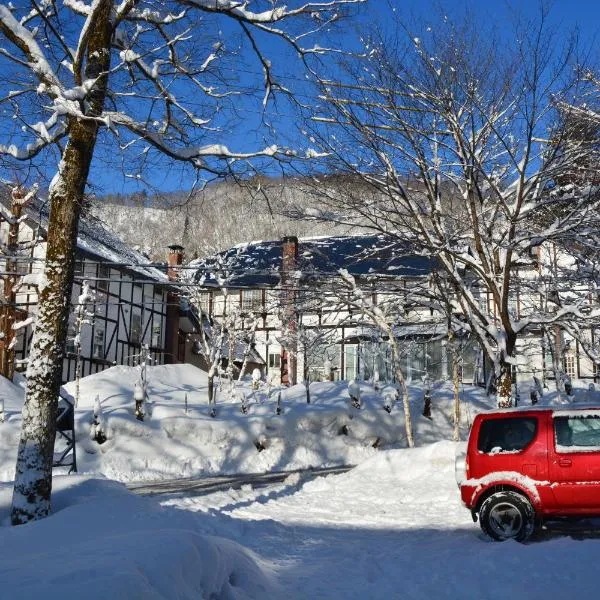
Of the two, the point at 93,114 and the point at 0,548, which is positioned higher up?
the point at 93,114

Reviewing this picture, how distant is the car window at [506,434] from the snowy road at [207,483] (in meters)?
7.72

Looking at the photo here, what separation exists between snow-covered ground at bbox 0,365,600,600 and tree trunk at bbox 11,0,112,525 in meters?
0.47

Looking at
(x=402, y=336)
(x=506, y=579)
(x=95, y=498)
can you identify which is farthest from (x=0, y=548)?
(x=402, y=336)

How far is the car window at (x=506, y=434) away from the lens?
8.66 meters

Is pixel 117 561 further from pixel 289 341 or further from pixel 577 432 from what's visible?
pixel 289 341

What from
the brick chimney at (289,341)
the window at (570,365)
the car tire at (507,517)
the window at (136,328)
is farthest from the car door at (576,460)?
the window at (136,328)

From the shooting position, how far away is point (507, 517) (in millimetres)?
8484

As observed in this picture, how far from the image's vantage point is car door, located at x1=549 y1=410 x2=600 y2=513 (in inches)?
319

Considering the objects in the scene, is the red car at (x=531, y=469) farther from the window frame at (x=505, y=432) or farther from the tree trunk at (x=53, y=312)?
the tree trunk at (x=53, y=312)

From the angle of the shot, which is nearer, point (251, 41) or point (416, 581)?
point (416, 581)

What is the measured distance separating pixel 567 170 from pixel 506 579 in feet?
29.5

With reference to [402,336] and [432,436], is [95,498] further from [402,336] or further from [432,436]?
[402,336]

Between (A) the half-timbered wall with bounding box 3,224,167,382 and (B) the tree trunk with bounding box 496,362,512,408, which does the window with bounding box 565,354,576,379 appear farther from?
(B) the tree trunk with bounding box 496,362,512,408

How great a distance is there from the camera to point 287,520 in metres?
10.8
